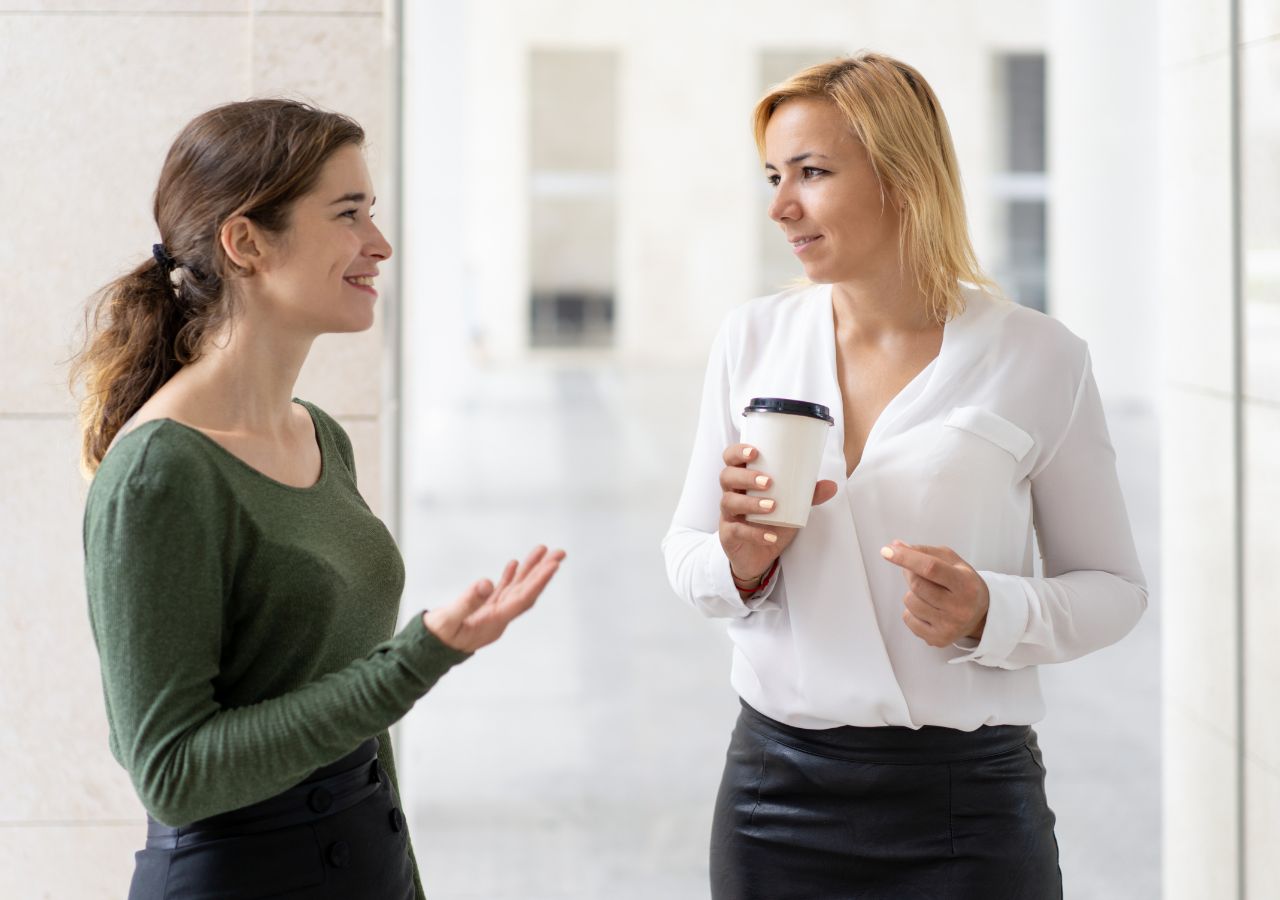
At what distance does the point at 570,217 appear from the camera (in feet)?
98.6

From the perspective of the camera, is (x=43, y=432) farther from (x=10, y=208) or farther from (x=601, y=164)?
(x=601, y=164)

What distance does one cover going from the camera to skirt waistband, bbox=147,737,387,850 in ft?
4.82

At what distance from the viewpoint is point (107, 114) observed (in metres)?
2.46

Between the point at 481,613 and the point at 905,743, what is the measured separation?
69 cm

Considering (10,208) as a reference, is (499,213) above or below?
above

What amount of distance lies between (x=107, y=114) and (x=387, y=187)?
1.73ft

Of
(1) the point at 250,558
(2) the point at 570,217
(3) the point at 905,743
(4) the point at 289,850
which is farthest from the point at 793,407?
(2) the point at 570,217

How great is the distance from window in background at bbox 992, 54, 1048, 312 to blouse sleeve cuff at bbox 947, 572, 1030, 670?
88.4ft

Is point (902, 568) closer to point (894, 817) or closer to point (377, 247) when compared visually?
point (894, 817)

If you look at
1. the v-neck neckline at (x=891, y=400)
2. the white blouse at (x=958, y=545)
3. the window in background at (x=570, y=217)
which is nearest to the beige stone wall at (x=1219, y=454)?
the white blouse at (x=958, y=545)

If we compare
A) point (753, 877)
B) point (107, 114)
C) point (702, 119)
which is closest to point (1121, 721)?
point (753, 877)

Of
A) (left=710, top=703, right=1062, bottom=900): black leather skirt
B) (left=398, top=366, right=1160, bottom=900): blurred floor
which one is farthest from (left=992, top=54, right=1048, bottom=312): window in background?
(left=710, top=703, right=1062, bottom=900): black leather skirt

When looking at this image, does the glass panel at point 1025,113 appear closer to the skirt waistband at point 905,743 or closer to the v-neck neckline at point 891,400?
the v-neck neckline at point 891,400

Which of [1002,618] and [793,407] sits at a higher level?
[793,407]
